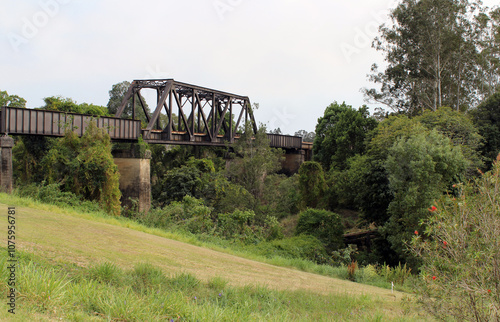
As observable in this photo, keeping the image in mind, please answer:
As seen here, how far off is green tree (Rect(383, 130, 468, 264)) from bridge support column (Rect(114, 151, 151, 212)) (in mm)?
17272

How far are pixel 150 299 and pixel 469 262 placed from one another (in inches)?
191

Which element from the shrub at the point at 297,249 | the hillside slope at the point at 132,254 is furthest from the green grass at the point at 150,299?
the shrub at the point at 297,249

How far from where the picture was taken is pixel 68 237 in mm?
10219

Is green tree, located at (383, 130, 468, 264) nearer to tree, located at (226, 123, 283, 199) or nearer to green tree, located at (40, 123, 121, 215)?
tree, located at (226, 123, 283, 199)

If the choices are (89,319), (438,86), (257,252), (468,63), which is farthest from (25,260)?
(468,63)

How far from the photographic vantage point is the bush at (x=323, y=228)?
23.3m

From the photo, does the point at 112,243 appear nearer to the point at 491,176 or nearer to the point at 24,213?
the point at 24,213

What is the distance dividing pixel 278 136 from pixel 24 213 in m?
39.9

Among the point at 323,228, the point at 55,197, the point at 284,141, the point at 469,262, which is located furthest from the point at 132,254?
the point at 284,141

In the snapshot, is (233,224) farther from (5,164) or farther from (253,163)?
(5,164)

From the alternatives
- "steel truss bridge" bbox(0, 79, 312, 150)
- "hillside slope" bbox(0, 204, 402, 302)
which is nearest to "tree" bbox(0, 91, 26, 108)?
"steel truss bridge" bbox(0, 79, 312, 150)

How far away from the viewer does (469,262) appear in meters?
6.35

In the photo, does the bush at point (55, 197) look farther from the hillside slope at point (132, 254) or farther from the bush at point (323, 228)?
the bush at point (323, 228)

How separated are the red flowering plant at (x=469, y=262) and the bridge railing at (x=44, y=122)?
22.1m
